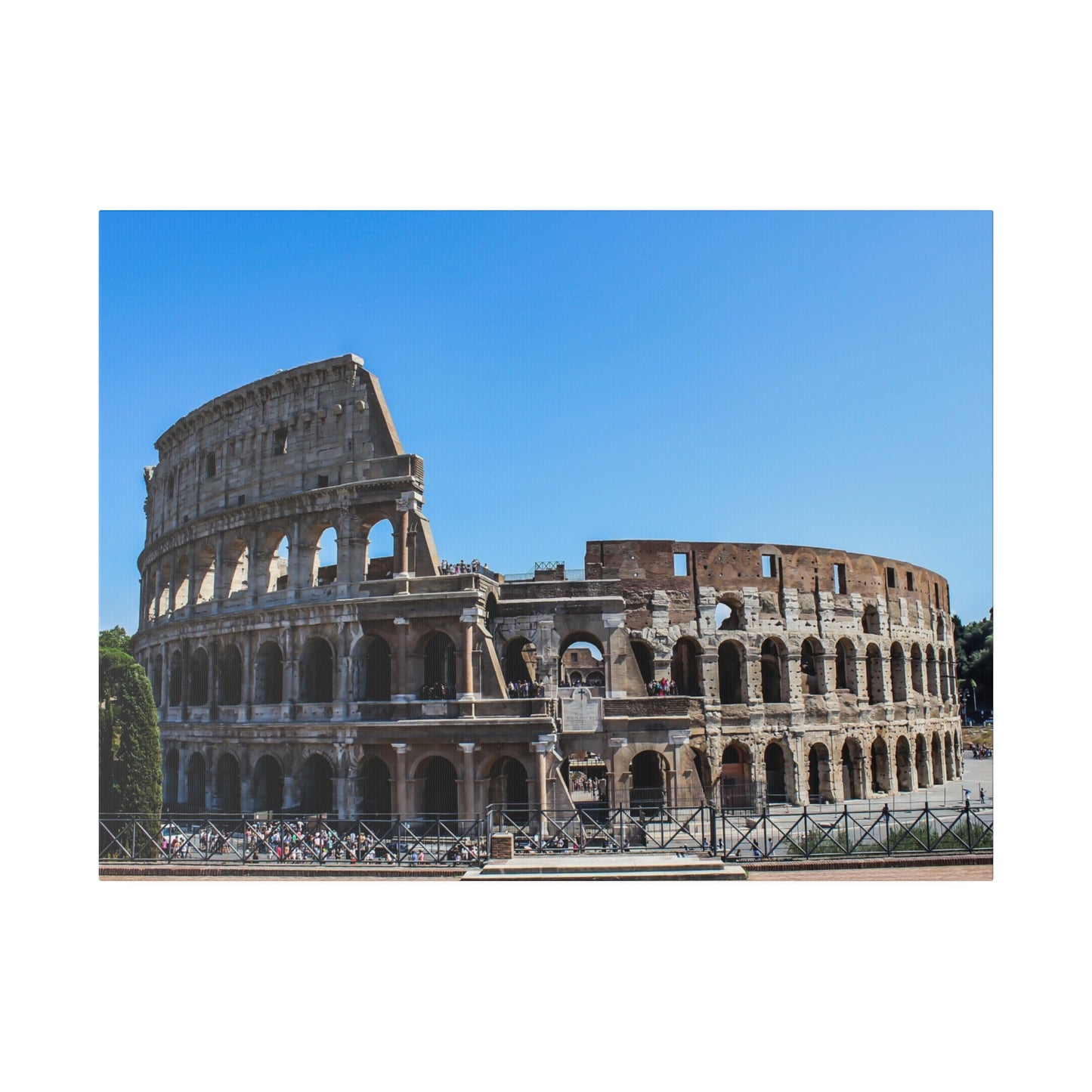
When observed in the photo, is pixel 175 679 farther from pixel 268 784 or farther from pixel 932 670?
pixel 932 670

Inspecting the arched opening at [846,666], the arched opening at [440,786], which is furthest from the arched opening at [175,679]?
the arched opening at [846,666]

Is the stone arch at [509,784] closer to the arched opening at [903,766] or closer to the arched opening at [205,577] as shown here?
the arched opening at [205,577]

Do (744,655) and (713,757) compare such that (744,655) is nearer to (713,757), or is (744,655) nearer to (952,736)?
(713,757)

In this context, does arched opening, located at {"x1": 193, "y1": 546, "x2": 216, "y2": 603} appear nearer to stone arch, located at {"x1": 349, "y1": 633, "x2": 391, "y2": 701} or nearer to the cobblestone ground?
stone arch, located at {"x1": 349, "y1": 633, "x2": 391, "y2": 701}

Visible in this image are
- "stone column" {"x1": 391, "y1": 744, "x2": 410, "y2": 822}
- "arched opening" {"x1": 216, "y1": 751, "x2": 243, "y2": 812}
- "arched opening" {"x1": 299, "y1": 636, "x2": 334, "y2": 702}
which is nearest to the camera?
"stone column" {"x1": 391, "y1": 744, "x2": 410, "y2": 822}

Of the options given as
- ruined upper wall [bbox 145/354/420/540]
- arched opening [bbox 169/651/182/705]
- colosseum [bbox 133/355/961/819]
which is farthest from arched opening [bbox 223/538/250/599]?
arched opening [bbox 169/651/182/705]

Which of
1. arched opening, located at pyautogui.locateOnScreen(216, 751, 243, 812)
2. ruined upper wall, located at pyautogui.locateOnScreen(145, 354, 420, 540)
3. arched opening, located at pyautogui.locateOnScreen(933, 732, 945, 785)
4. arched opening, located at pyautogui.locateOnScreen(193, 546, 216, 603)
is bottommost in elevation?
arched opening, located at pyautogui.locateOnScreen(933, 732, 945, 785)
